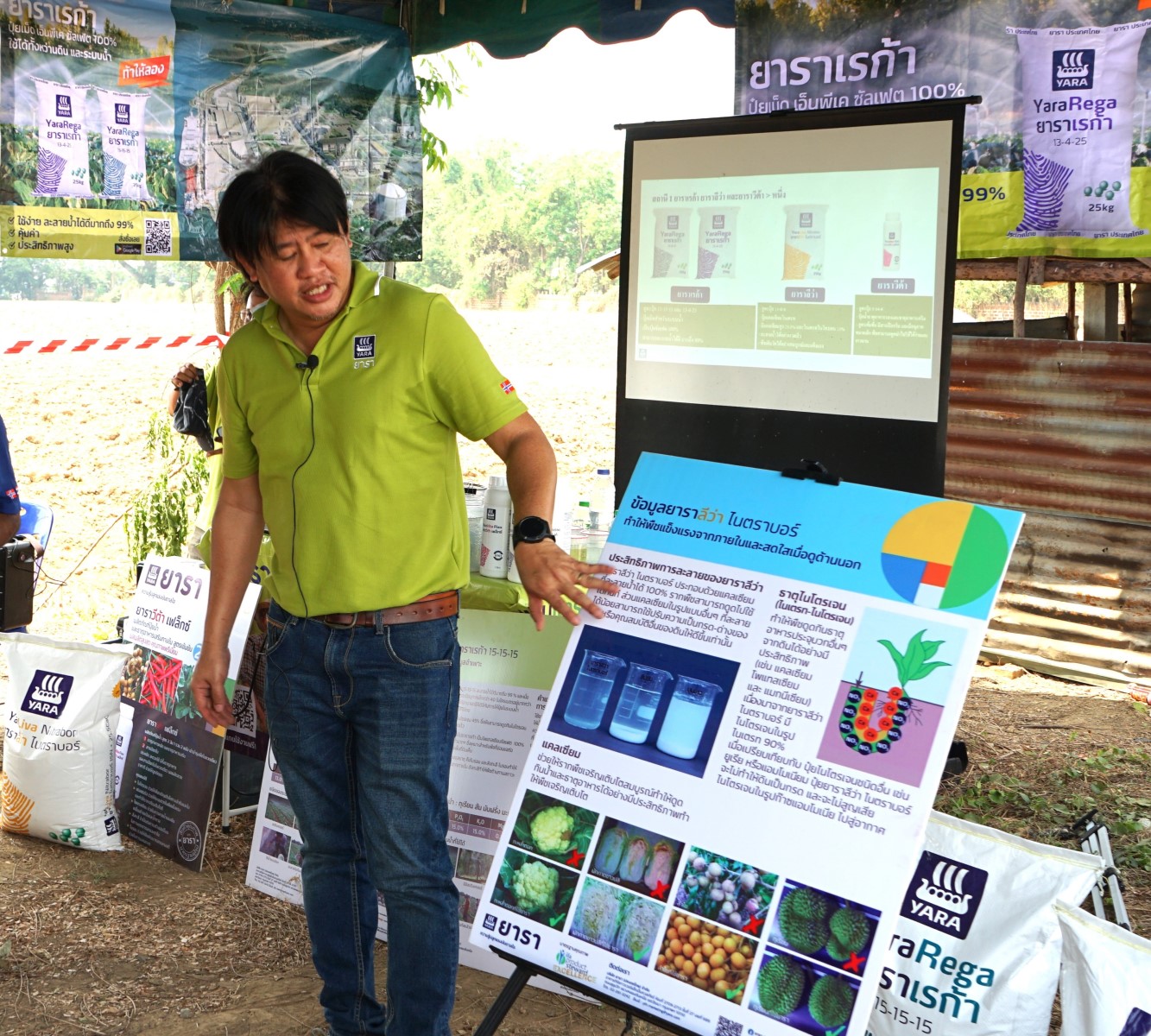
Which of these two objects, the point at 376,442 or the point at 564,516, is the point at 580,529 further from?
the point at 376,442

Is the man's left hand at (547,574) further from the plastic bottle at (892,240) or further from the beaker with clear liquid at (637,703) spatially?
the plastic bottle at (892,240)

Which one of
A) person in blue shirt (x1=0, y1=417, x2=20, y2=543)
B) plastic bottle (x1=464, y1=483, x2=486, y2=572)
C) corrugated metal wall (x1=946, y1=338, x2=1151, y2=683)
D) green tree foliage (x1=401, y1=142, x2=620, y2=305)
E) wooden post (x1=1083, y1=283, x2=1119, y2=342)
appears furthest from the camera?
green tree foliage (x1=401, y1=142, x2=620, y2=305)

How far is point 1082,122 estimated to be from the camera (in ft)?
13.8

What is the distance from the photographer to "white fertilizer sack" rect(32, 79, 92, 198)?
4.00m

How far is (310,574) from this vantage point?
1.99m

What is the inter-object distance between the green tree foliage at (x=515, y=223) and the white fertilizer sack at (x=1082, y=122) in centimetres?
1329

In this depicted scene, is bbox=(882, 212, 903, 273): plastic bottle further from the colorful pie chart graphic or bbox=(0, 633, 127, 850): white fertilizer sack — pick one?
bbox=(0, 633, 127, 850): white fertilizer sack

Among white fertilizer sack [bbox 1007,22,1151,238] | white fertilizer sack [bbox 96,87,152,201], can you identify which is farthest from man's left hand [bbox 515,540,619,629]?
white fertilizer sack [bbox 1007,22,1151,238]

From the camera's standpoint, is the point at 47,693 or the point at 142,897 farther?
the point at 47,693

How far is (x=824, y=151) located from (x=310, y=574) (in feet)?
7.08

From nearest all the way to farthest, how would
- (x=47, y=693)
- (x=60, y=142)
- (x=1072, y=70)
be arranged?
1. (x=47, y=693)
2. (x=60, y=142)
3. (x=1072, y=70)

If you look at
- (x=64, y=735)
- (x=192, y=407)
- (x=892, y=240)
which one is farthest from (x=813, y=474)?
(x=192, y=407)

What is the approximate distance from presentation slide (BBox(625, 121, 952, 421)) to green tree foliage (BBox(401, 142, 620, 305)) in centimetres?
1378

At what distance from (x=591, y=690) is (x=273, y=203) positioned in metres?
0.95
